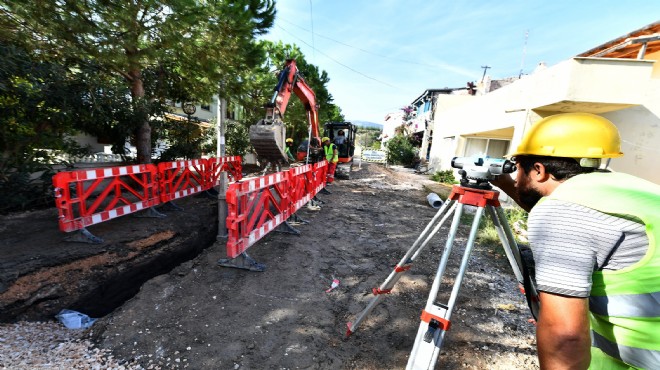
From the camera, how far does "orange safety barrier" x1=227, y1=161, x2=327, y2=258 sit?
370 cm

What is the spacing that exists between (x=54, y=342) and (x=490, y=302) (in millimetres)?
4600

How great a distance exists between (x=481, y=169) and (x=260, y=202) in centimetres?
343

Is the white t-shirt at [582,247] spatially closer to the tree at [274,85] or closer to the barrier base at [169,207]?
the barrier base at [169,207]

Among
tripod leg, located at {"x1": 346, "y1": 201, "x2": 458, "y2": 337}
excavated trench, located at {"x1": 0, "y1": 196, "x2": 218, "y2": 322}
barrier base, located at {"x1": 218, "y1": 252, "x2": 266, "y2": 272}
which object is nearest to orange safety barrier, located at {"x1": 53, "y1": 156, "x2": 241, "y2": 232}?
excavated trench, located at {"x1": 0, "y1": 196, "x2": 218, "y2": 322}

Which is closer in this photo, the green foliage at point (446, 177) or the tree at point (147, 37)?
the tree at point (147, 37)

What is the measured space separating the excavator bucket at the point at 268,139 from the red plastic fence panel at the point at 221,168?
223cm

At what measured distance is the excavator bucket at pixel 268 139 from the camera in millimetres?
5715

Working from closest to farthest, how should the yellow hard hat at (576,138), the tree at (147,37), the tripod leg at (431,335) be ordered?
the yellow hard hat at (576,138)
the tripod leg at (431,335)
the tree at (147,37)

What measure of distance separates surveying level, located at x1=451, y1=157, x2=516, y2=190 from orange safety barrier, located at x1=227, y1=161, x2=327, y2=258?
2.75 metres

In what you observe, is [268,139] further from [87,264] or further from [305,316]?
[305,316]

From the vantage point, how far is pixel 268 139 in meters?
5.71

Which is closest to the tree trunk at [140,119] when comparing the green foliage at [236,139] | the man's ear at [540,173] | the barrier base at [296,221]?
the barrier base at [296,221]

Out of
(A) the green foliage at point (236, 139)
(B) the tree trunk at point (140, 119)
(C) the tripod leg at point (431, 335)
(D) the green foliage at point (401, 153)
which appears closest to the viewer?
(C) the tripod leg at point (431, 335)

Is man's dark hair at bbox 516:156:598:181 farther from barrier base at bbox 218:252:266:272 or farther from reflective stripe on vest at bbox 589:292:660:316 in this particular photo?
barrier base at bbox 218:252:266:272
